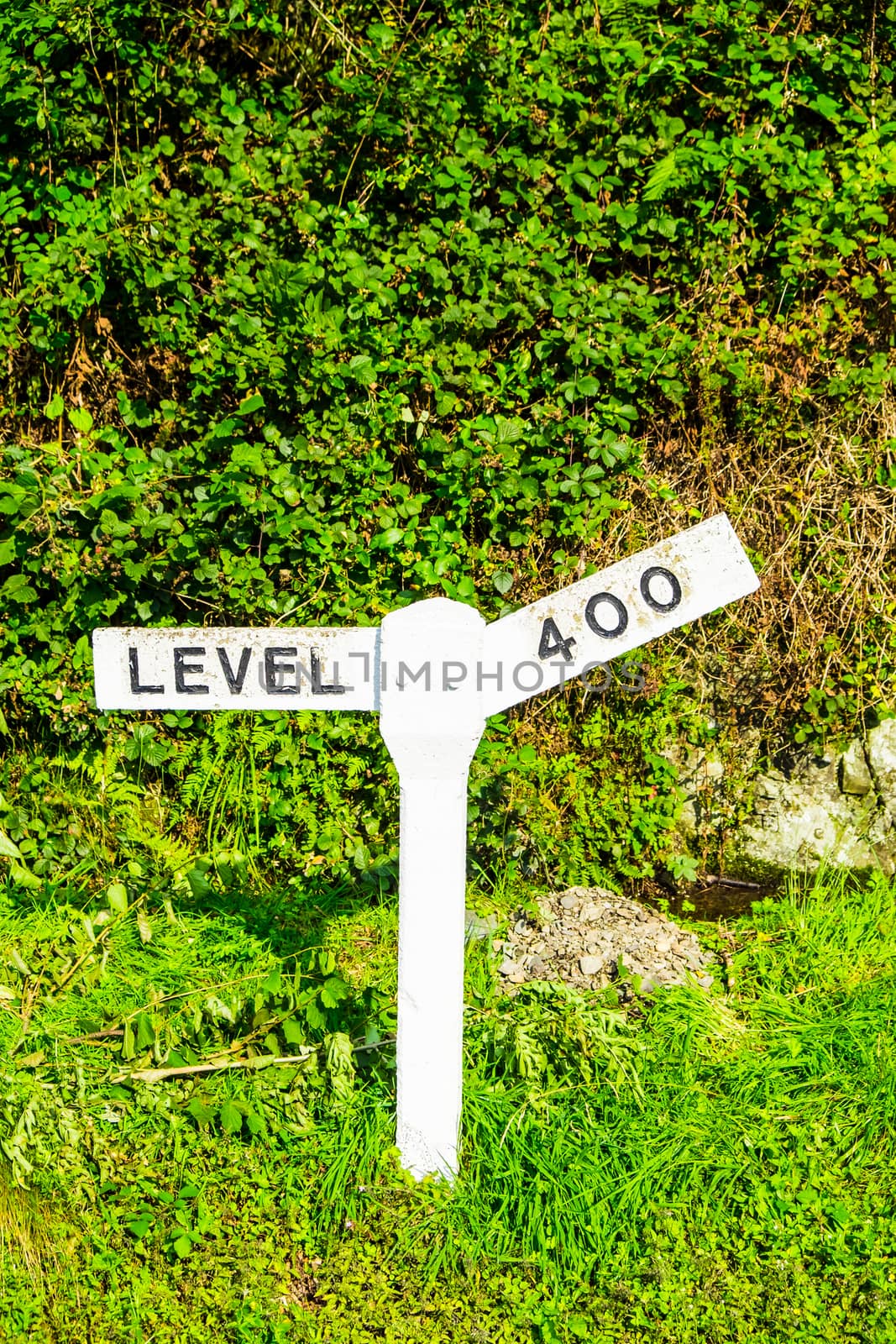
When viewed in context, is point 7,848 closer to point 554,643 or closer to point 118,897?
point 118,897

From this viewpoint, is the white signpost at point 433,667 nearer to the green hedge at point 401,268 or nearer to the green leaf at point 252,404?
the green hedge at point 401,268

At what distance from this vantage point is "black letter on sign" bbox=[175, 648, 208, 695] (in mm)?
2297

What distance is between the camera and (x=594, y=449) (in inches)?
140

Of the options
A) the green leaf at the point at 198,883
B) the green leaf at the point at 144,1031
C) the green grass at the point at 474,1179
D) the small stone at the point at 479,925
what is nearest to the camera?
the green grass at the point at 474,1179

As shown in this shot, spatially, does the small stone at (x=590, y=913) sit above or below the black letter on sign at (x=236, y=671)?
below

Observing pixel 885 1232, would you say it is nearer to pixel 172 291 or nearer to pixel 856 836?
pixel 856 836

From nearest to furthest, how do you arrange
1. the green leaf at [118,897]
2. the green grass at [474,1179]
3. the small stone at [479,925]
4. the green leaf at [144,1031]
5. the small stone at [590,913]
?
the green grass at [474,1179] < the green leaf at [144,1031] < the green leaf at [118,897] < the small stone at [479,925] < the small stone at [590,913]

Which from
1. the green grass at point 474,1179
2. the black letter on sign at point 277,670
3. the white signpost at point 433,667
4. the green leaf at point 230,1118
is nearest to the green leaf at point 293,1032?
the green grass at point 474,1179

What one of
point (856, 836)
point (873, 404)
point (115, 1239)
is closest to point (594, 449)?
point (873, 404)

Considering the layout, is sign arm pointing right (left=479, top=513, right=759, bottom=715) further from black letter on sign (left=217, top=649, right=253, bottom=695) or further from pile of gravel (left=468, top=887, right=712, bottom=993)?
pile of gravel (left=468, top=887, right=712, bottom=993)

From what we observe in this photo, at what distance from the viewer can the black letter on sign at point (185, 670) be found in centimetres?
230

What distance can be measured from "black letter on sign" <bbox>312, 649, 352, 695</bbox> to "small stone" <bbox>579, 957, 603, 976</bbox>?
1.54 meters

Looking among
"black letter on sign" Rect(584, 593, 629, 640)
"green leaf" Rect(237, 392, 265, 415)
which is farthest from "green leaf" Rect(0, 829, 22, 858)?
"black letter on sign" Rect(584, 593, 629, 640)

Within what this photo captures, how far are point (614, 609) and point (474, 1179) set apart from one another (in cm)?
148
